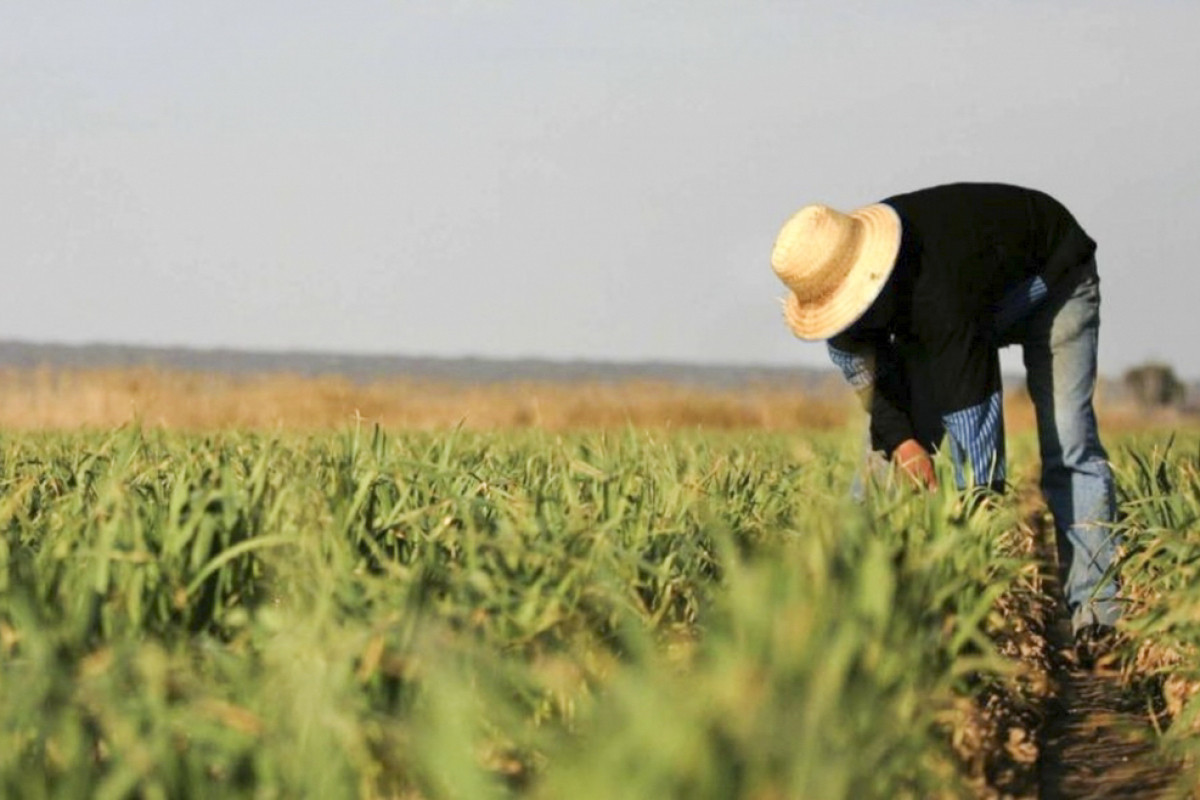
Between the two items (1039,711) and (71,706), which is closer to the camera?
(71,706)

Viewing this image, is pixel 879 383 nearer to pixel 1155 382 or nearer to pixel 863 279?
pixel 863 279

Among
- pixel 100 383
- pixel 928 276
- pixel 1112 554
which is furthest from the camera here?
pixel 100 383

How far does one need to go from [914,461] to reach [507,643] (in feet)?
7.89

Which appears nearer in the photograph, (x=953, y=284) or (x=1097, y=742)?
(x=1097, y=742)

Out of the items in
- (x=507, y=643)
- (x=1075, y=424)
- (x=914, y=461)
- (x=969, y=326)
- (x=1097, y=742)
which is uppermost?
(x=969, y=326)

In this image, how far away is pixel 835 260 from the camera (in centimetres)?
543

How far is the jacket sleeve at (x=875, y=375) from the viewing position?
5781 mm

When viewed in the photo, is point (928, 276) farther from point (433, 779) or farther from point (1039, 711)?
point (433, 779)

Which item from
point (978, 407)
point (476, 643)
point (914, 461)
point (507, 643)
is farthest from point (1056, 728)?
point (476, 643)

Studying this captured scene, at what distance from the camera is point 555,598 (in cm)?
328

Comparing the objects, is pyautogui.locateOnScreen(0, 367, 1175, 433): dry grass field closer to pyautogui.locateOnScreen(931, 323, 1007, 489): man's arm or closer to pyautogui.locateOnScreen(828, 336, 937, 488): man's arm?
pyautogui.locateOnScreen(828, 336, 937, 488): man's arm

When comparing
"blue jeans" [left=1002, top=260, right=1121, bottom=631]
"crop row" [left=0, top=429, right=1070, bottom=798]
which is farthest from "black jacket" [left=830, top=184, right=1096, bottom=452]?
"crop row" [left=0, top=429, right=1070, bottom=798]

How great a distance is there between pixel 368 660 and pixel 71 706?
41 cm

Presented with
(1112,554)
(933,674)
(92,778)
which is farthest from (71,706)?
(1112,554)
